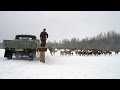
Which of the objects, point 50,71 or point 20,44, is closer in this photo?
point 50,71

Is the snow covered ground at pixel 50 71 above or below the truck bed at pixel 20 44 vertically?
below

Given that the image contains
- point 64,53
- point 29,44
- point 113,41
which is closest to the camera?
point 29,44

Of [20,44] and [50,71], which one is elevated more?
[20,44]

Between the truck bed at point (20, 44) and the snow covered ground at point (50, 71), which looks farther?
the truck bed at point (20, 44)

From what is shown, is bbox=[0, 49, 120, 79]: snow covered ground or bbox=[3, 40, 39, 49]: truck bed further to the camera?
bbox=[3, 40, 39, 49]: truck bed

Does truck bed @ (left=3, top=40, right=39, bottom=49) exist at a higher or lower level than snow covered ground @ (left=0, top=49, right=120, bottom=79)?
higher

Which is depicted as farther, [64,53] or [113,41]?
[113,41]

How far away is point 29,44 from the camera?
14578 mm

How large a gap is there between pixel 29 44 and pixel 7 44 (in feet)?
4.90
